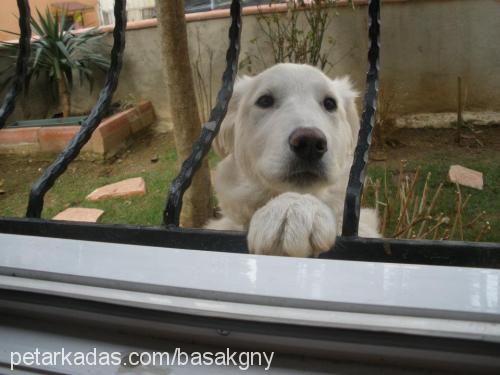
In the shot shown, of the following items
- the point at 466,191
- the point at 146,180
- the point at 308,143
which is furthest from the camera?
the point at 146,180

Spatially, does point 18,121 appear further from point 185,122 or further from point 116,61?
point 116,61

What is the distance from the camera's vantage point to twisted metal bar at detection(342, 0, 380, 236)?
97 centimetres

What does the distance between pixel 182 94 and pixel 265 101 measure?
Result: 131cm

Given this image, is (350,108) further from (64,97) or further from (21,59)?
(64,97)

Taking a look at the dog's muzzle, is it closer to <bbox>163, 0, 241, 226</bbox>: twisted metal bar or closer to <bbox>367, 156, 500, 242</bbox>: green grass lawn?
<bbox>163, 0, 241, 226</bbox>: twisted metal bar

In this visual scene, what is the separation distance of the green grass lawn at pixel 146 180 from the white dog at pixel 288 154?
1.76 m

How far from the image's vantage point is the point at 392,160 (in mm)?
5328

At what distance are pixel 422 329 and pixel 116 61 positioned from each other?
1.08 meters

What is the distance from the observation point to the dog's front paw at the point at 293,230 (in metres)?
1.23

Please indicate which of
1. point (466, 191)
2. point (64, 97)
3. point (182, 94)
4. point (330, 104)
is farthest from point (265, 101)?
point (64, 97)

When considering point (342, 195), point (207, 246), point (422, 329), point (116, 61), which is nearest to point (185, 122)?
point (342, 195)

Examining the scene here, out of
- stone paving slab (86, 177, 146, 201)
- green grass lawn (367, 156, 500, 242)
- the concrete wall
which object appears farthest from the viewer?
the concrete wall

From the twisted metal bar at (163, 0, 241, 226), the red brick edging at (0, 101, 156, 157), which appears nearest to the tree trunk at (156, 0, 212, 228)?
the twisted metal bar at (163, 0, 241, 226)

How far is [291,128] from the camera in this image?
1.97 meters
